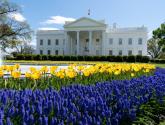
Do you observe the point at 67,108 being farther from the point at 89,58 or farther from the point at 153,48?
the point at 153,48

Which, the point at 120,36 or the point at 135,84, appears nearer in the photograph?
the point at 135,84

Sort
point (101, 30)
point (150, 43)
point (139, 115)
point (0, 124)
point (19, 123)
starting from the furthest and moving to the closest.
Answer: point (150, 43) < point (101, 30) < point (139, 115) < point (19, 123) < point (0, 124)

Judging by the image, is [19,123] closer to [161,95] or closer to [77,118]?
[77,118]

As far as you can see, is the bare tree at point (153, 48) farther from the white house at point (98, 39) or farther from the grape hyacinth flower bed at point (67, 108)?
the grape hyacinth flower bed at point (67, 108)

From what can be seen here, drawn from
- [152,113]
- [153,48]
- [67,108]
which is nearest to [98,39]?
[153,48]

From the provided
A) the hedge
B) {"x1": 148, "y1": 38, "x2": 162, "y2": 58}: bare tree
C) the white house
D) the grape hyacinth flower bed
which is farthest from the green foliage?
{"x1": 148, "y1": 38, "x2": 162, "y2": 58}: bare tree

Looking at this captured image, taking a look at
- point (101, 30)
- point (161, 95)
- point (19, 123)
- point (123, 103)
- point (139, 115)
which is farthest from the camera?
point (101, 30)

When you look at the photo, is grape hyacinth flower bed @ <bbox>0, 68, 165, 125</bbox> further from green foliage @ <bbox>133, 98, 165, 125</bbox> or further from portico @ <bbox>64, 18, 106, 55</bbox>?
portico @ <bbox>64, 18, 106, 55</bbox>

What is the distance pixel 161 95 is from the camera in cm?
634

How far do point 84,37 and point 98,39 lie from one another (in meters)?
3.86

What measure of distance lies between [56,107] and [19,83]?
293cm

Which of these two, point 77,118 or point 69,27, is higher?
point 69,27

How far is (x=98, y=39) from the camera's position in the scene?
295 feet

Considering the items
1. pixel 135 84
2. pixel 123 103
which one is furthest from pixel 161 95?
pixel 123 103
